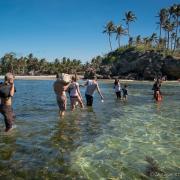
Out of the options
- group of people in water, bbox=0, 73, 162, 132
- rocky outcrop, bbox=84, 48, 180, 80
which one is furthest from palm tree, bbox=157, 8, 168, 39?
group of people in water, bbox=0, 73, 162, 132

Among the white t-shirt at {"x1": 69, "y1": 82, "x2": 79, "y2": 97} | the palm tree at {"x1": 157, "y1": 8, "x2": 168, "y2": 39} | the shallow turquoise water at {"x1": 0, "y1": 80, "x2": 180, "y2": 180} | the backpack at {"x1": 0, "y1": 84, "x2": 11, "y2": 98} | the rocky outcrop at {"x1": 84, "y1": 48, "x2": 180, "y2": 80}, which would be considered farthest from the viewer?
the palm tree at {"x1": 157, "y1": 8, "x2": 168, "y2": 39}

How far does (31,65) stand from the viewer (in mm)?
166500

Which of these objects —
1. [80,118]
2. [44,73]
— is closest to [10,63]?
[44,73]

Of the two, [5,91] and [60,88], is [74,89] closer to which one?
[60,88]

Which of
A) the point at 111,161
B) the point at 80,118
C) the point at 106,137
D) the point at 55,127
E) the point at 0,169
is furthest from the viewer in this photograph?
the point at 80,118

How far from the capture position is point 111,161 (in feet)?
26.8

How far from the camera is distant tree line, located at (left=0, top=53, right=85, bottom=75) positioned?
16338 centimetres

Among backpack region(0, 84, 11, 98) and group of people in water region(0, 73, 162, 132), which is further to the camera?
group of people in water region(0, 73, 162, 132)

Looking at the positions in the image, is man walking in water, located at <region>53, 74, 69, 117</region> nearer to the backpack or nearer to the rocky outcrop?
the backpack

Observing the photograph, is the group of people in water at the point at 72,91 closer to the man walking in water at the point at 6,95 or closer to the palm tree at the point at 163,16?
the man walking in water at the point at 6,95

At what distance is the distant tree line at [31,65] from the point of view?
163375 millimetres

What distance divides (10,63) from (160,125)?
527 feet

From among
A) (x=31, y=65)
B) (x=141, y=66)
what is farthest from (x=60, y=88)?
(x=31, y=65)

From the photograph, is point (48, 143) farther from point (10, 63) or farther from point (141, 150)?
point (10, 63)
